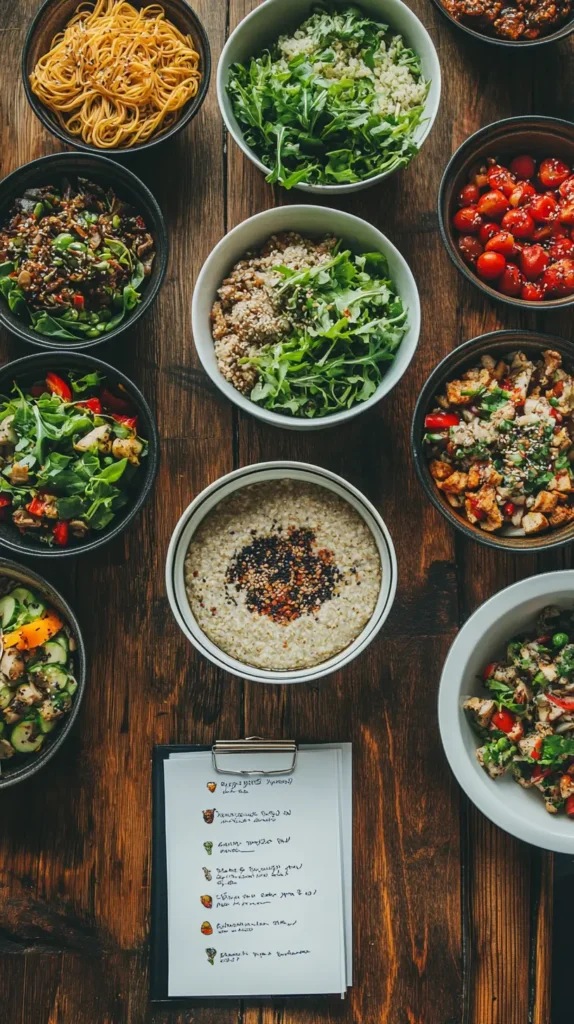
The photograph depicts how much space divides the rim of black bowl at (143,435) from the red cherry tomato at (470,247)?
33.8 inches

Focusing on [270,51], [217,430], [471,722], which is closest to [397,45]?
[270,51]

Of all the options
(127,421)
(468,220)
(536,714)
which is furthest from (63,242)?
(536,714)

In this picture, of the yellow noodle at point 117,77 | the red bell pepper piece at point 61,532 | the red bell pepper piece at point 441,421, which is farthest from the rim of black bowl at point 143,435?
the red bell pepper piece at point 441,421

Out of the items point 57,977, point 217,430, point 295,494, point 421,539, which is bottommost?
point 57,977

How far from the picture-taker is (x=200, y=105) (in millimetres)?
1753

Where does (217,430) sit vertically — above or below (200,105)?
below

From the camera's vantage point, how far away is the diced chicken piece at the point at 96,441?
5.50ft

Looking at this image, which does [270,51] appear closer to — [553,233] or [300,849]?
[553,233]

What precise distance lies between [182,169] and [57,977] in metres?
2.14

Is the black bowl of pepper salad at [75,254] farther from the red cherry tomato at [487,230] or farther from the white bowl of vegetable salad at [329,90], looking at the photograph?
the red cherry tomato at [487,230]

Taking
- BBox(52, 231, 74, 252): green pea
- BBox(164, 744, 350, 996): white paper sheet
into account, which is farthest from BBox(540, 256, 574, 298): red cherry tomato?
BBox(164, 744, 350, 996): white paper sheet

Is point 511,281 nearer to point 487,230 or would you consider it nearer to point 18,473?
point 487,230

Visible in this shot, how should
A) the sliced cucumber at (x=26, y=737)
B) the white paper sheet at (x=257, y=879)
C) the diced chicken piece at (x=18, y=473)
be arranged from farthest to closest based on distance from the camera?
1. the white paper sheet at (x=257, y=879)
2. the sliced cucumber at (x=26, y=737)
3. the diced chicken piece at (x=18, y=473)

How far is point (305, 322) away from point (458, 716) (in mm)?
986
